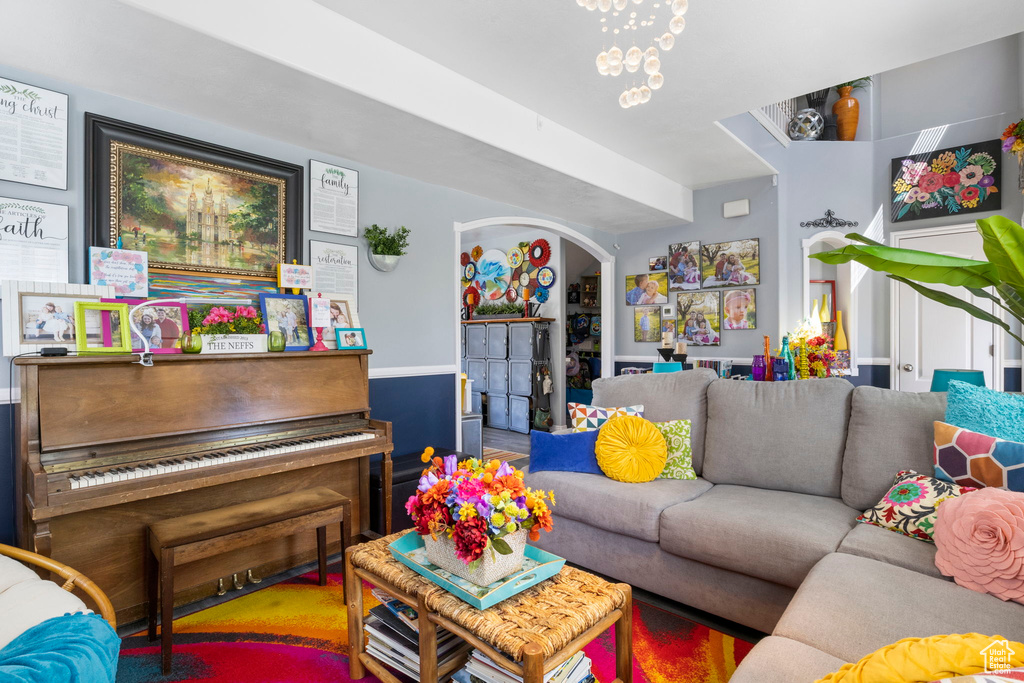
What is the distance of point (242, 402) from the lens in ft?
8.46

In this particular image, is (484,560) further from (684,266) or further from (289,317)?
(684,266)

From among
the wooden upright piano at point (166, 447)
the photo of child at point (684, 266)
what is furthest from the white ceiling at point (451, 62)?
the photo of child at point (684, 266)

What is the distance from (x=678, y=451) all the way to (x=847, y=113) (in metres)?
4.70

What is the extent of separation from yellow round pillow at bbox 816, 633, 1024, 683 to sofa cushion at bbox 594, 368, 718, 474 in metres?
2.20

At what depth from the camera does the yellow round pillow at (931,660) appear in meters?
0.60

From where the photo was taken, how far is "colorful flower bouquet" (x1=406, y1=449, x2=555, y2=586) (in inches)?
57.5

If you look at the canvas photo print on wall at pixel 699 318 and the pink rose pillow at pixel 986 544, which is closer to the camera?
the pink rose pillow at pixel 986 544

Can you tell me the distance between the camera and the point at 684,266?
5.61 m

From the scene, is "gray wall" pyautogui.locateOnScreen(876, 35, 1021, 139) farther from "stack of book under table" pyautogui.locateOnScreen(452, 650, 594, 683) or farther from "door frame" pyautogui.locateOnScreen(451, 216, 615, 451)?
"stack of book under table" pyautogui.locateOnScreen(452, 650, 594, 683)

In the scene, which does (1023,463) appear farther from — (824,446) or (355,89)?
(355,89)

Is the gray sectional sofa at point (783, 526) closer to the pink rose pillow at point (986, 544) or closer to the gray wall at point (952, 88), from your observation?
the pink rose pillow at point (986, 544)

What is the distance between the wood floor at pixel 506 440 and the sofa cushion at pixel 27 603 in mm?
4372

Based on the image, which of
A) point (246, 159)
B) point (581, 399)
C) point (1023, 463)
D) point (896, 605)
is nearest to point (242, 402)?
point (246, 159)

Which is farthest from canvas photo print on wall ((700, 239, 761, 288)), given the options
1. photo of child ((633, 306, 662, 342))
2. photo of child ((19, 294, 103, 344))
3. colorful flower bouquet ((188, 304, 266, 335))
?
photo of child ((19, 294, 103, 344))
